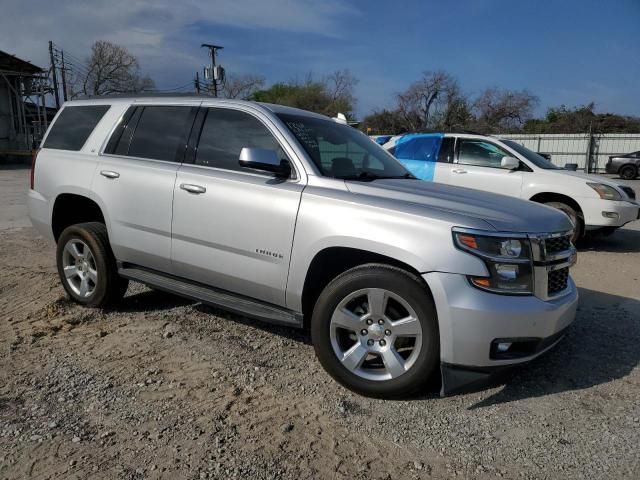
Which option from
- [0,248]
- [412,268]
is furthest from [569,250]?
[0,248]

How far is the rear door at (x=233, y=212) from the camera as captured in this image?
3.53m

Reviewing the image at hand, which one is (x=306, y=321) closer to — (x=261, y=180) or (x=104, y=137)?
(x=261, y=180)

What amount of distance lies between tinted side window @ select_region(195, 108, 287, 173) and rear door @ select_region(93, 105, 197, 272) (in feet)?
0.67

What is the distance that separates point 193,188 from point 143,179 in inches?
22.5

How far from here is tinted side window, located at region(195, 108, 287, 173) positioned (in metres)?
3.88

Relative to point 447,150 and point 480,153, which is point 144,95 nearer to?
point 447,150

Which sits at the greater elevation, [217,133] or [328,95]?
[328,95]

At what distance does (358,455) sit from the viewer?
2699 millimetres

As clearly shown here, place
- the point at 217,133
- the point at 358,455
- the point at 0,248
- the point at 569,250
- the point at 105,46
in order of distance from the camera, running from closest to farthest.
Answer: the point at 358,455
the point at 569,250
the point at 217,133
the point at 0,248
the point at 105,46

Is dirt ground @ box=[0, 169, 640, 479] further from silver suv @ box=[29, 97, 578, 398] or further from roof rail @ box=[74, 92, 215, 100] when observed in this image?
roof rail @ box=[74, 92, 215, 100]

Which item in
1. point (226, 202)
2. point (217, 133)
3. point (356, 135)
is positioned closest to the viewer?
point (226, 202)

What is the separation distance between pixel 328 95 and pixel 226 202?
54.1m

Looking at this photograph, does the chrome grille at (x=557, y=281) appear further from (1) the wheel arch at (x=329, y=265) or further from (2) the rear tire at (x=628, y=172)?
(2) the rear tire at (x=628, y=172)

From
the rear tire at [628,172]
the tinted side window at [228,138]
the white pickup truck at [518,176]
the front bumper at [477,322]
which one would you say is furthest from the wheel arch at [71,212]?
the rear tire at [628,172]
